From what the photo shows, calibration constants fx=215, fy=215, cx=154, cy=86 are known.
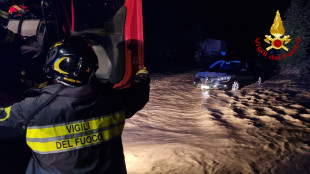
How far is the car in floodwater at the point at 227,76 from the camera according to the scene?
398 inches

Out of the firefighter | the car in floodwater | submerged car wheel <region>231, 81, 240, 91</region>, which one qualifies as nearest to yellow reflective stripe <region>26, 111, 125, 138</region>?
the firefighter

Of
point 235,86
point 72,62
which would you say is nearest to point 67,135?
point 72,62

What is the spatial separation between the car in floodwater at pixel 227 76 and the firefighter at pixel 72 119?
29.3 ft

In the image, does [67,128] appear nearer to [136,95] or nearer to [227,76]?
[136,95]

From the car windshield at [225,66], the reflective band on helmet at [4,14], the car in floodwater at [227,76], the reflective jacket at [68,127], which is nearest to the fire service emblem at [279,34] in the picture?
the car in floodwater at [227,76]

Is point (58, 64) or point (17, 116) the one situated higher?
point (58, 64)

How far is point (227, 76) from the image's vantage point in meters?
10.1

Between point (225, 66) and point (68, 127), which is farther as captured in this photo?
point (225, 66)

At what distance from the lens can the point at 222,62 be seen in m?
11.4

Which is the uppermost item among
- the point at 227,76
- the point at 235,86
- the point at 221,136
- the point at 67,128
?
the point at 67,128

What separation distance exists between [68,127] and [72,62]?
0.50 m

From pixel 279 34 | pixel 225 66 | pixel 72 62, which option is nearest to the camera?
pixel 72 62

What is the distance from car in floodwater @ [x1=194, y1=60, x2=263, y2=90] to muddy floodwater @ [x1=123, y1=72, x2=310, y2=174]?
98 cm

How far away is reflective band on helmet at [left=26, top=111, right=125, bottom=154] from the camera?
58.7 inches
